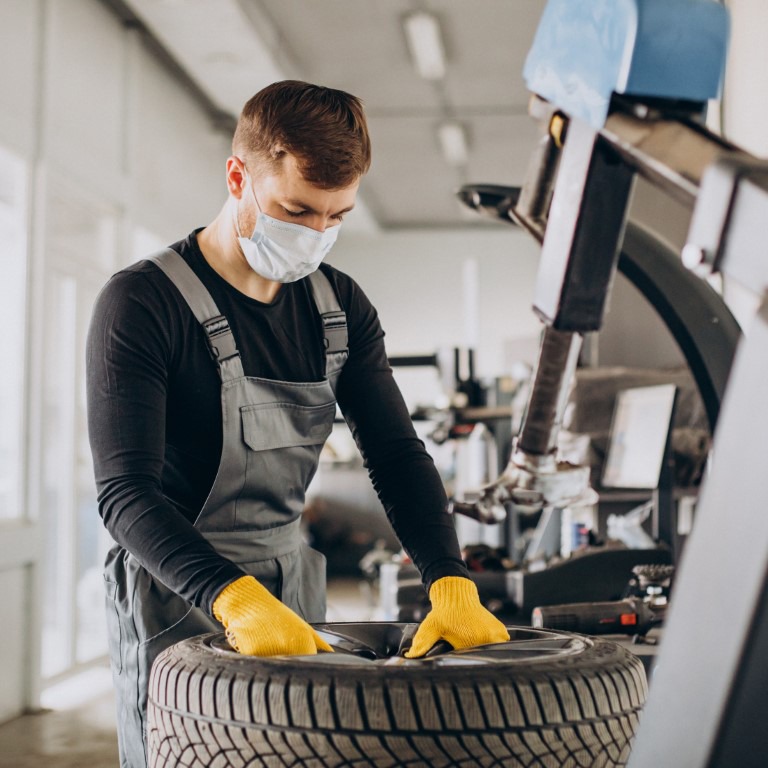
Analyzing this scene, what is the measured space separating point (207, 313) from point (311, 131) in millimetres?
265

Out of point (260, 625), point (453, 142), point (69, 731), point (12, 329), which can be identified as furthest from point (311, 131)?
point (453, 142)

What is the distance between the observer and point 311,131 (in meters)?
1.25

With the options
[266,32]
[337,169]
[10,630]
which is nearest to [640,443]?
[337,169]

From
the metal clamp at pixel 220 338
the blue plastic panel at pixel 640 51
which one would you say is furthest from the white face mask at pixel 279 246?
the blue plastic panel at pixel 640 51

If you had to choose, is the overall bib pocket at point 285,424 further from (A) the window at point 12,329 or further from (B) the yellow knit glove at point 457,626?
(A) the window at point 12,329

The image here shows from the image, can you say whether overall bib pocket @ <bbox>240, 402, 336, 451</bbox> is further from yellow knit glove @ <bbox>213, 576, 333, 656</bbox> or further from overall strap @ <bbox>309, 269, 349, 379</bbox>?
yellow knit glove @ <bbox>213, 576, 333, 656</bbox>

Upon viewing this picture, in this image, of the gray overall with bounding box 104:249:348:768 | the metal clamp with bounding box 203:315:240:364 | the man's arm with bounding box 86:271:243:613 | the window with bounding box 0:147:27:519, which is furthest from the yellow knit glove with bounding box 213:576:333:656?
the window with bounding box 0:147:27:519

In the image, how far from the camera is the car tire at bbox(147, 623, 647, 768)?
673 mm

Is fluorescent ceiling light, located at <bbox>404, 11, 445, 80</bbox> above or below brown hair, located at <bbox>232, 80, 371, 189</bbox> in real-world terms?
above

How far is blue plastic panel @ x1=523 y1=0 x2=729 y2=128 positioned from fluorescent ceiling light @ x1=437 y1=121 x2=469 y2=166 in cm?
680

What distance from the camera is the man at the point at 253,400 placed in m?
1.14

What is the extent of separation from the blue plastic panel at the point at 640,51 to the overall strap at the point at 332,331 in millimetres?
829

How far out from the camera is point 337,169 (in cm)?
128

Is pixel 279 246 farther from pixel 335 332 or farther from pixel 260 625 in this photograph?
pixel 260 625
